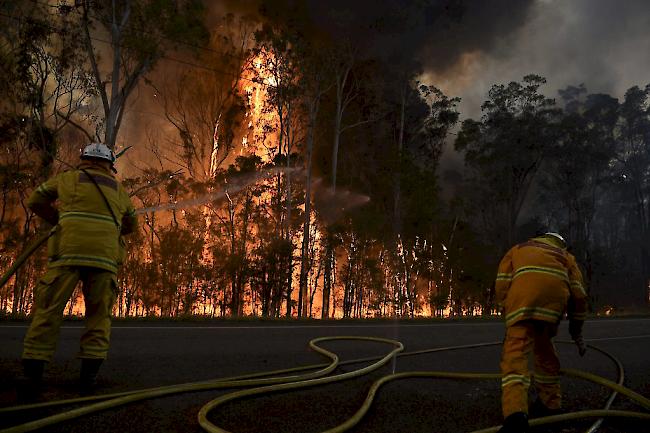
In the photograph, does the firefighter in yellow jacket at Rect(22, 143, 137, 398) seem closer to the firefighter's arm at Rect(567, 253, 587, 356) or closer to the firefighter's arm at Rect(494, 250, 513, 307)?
the firefighter's arm at Rect(494, 250, 513, 307)

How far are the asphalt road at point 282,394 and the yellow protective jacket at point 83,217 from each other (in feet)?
2.97

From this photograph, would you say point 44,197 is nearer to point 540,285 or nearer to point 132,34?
point 540,285

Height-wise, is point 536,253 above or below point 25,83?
below

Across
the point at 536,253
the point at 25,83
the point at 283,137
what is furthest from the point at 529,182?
the point at 536,253

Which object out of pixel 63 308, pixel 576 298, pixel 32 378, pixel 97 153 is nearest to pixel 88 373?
pixel 32 378

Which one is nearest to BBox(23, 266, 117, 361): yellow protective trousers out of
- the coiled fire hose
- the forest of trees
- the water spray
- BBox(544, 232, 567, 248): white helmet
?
the coiled fire hose

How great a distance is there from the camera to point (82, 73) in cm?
2119

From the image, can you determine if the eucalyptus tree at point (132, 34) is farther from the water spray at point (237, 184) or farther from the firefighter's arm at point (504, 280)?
the firefighter's arm at point (504, 280)

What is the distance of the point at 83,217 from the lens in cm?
384

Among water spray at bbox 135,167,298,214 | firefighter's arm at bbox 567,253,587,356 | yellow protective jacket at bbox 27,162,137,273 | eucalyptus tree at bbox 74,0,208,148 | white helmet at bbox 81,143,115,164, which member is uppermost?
eucalyptus tree at bbox 74,0,208,148

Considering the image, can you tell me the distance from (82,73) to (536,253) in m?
21.4

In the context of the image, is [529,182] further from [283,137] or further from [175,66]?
[175,66]

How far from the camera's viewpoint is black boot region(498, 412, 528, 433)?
2991 millimetres

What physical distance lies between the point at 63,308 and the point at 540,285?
A: 3114 mm
